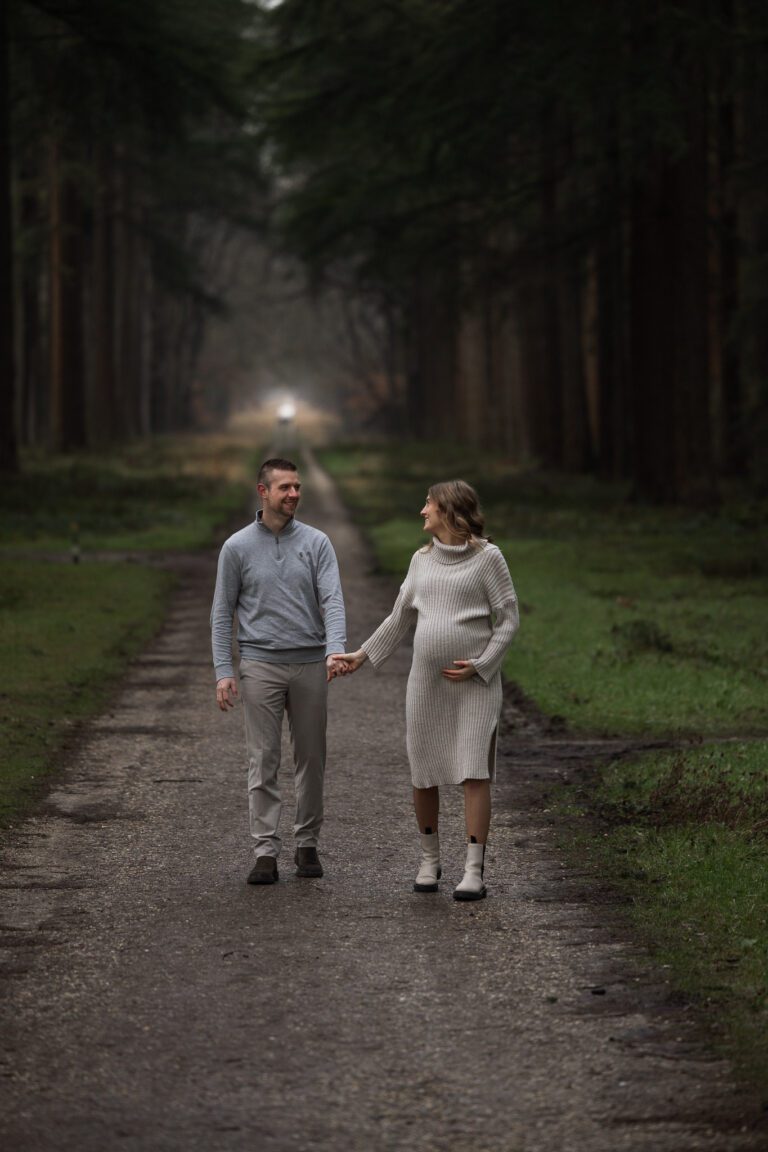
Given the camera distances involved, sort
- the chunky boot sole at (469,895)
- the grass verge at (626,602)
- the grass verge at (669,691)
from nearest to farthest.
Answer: the grass verge at (669,691)
the chunky boot sole at (469,895)
the grass verge at (626,602)

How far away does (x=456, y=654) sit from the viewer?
297 inches

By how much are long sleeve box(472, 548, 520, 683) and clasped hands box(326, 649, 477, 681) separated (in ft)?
0.14

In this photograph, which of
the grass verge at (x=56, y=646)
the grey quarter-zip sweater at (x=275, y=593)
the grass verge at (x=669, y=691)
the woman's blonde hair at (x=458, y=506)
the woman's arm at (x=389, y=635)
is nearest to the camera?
the grass verge at (x=669, y=691)

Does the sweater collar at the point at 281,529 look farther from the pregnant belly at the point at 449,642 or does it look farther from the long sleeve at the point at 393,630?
the pregnant belly at the point at 449,642

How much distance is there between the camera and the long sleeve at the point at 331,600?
7.74 m

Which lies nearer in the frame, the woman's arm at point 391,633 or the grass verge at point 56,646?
the woman's arm at point 391,633

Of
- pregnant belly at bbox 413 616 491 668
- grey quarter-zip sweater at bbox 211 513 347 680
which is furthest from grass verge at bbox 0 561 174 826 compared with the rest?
pregnant belly at bbox 413 616 491 668

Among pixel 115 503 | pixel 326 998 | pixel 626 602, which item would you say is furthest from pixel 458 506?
pixel 115 503

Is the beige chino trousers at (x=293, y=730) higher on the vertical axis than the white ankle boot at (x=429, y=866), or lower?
higher

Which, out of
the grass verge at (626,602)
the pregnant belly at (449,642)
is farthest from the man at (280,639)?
the grass verge at (626,602)

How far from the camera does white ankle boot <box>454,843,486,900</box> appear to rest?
7.27m

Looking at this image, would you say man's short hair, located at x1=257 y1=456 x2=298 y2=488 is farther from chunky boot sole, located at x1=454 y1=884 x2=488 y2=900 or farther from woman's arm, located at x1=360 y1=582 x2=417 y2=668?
chunky boot sole, located at x1=454 y1=884 x2=488 y2=900

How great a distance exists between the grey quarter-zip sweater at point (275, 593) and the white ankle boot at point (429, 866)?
3.19 ft

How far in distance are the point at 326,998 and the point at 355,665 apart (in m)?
1.93
